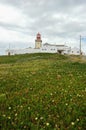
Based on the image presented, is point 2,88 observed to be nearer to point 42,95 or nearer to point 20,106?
point 42,95

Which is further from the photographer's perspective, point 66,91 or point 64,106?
point 66,91

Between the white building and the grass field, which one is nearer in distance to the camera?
the grass field

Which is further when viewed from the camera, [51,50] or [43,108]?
[51,50]

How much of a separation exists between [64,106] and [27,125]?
6.90 feet

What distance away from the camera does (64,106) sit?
10398 mm

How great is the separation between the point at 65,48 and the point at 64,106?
342ft

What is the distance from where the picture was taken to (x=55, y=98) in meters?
11.6

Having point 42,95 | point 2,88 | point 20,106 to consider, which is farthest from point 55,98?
point 2,88

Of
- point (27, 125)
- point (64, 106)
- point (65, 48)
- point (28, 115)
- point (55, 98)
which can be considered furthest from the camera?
point (65, 48)

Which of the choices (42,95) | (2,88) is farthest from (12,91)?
(42,95)

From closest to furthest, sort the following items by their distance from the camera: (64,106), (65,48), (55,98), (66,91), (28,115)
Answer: (28,115) < (64,106) < (55,98) < (66,91) < (65,48)

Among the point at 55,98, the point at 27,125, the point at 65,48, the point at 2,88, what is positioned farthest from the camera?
the point at 65,48

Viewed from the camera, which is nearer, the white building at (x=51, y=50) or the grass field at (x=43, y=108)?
the grass field at (x=43, y=108)

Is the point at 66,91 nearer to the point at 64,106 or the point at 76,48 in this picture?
the point at 64,106
